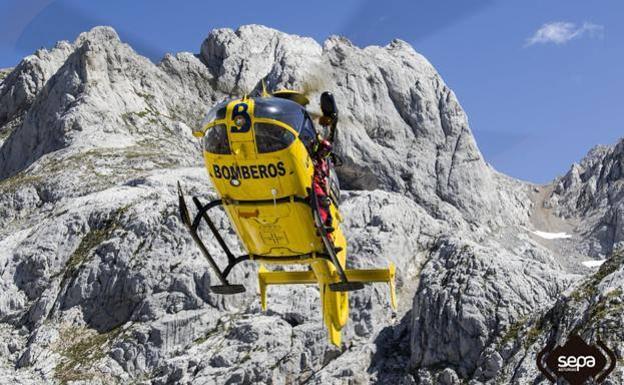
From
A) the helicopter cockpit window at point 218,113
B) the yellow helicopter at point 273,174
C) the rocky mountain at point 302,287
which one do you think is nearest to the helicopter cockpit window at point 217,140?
the yellow helicopter at point 273,174

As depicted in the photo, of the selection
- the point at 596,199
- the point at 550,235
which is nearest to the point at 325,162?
the point at 550,235

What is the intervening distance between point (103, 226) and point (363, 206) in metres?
21.3

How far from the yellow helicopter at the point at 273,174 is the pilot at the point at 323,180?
4 cm

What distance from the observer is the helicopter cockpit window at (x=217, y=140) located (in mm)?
17438

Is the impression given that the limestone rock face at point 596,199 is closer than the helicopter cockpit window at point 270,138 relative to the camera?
No

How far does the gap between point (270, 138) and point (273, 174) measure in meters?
0.88

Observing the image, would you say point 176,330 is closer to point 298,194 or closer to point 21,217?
point 21,217

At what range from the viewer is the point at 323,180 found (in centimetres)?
1900

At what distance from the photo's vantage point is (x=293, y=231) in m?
18.8

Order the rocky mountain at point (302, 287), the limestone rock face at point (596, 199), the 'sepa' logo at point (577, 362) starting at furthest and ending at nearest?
the limestone rock face at point (596, 199), the rocky mountain at point (302, 287), the 'sepa' logo at point (577, 362)

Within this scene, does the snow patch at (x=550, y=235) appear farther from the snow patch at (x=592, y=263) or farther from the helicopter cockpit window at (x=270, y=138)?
the helicopter cockpit window at (x=270, y=138)

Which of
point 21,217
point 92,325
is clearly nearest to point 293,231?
point 92,325

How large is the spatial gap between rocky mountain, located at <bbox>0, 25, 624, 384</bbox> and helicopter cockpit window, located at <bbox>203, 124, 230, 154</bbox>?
2.64 meters

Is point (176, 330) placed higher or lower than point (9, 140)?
lower
